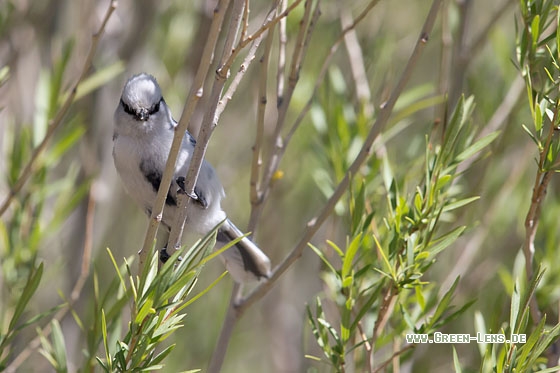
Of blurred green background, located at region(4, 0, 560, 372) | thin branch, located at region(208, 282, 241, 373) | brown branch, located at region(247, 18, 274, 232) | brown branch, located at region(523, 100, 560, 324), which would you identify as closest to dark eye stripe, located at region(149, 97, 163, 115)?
blurred green background, located at region(4, 0, 560, 372)

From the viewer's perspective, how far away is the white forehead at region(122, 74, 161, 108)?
1.63 metres

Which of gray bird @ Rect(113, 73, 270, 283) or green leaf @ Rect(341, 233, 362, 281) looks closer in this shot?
green leaf @ Rect(341, 233, 362, 281)

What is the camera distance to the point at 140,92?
64.2 inches

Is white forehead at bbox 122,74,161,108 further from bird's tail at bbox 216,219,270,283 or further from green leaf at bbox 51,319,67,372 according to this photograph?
green leaf at bbox 51,319,67,372

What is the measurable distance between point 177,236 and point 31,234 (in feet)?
2.05

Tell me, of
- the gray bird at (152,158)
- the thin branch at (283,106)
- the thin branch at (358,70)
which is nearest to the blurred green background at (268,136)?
the thin branch at (358,70)

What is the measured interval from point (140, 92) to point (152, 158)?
0.54ft

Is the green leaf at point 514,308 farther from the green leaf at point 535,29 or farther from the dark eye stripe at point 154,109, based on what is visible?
the dark eye stripe at point 154,109

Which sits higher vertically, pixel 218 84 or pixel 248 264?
pixel 218 84

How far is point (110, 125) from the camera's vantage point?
235cm

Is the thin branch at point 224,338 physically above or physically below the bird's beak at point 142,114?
below


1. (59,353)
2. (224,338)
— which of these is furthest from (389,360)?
(59,353)

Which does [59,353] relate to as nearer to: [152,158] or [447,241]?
[152,158]

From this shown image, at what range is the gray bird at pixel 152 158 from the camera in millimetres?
1619
